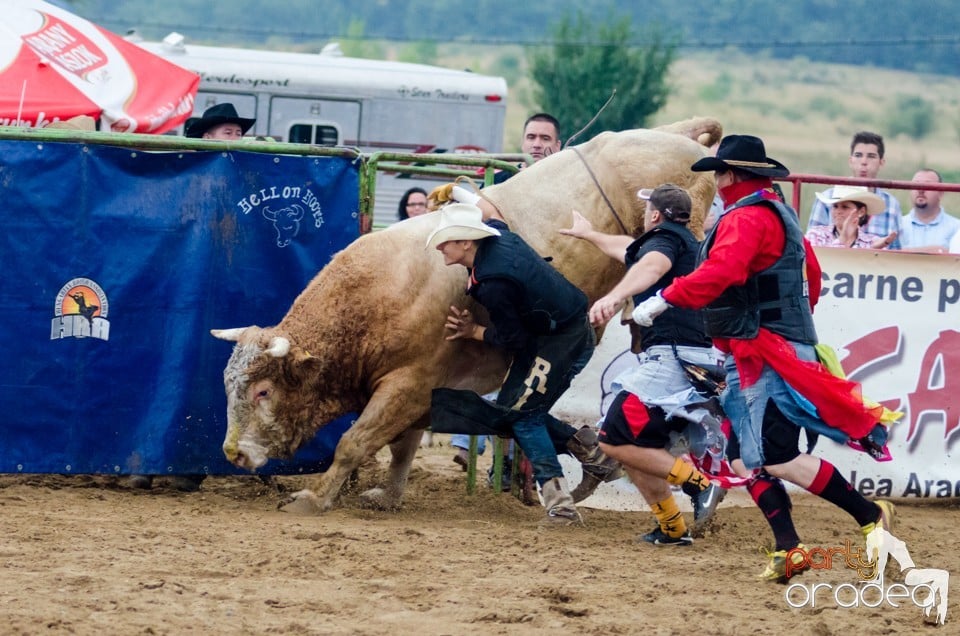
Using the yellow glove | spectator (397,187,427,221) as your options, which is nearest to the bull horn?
the yellow glove

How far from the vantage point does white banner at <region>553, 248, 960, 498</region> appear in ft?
28.6

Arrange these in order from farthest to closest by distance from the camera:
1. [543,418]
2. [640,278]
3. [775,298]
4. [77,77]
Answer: [77,77]
[543,418]
[640,278]
[775,298]

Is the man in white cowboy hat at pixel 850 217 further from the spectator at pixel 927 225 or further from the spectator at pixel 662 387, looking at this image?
the spectator at pixel 662 387

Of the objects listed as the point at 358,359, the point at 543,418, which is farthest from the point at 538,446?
the point at 358,359

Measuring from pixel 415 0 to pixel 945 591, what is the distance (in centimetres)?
10536

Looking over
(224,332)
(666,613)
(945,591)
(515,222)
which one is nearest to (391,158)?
(515,222)

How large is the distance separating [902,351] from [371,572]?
4485 millimetres

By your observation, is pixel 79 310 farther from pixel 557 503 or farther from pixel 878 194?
pixel 878 194

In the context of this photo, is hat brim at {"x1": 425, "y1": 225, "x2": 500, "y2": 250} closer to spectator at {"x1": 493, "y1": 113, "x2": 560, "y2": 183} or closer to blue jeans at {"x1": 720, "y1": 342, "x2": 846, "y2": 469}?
blue jeans at {"x1": 720, "y1": 342, "x2": 846, "y2": 469}

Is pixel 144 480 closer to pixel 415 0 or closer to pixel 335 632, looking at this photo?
pixel 335 632

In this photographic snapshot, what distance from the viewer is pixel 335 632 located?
15.9 feet

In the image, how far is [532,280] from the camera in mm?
6918

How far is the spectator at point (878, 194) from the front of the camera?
30.7 feet

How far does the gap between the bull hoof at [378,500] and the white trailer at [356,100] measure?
1019cm
